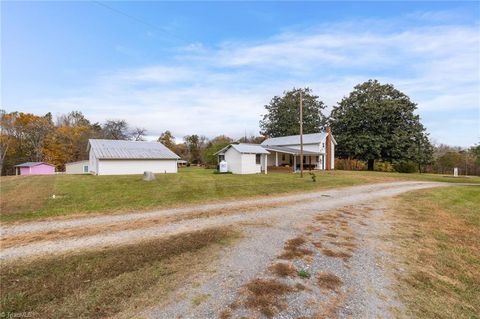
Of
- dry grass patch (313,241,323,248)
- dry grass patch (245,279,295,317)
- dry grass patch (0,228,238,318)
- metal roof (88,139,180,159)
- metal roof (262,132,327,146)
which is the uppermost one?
metal roof (262,132,327,146)

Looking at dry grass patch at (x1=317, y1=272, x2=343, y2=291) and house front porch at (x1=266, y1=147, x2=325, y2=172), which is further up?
house front porch at (x1=266, y1=147, x2=325, y2=172)

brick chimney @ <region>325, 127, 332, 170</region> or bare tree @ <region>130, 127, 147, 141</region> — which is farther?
bare tree @ <region>130, 127, 147, 141</region>

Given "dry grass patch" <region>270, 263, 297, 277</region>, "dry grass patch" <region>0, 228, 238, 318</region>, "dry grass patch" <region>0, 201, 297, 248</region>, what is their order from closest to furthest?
"dry grass patch" <region>0, 228, 238, 318</region>
"dry grass patch" <region>270, 263, 297, 277</region>
"dry grass patch" <region>0, 201, 297, 248</region>

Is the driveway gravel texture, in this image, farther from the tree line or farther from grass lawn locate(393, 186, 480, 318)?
the tree line

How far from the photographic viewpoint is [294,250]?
18.2ft

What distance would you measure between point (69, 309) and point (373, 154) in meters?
39.7

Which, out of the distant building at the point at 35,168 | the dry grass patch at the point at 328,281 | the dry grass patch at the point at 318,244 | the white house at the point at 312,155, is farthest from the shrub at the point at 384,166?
the distant building at the point at 35,168

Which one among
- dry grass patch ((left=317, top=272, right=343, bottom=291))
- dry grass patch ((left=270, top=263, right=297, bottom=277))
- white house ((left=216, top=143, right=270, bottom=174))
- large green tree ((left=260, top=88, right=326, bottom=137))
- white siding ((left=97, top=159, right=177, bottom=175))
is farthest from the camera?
large green tree ((left=260, top=88, right=326, bottom=137))

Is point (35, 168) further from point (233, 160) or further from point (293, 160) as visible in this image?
point (293, 160)

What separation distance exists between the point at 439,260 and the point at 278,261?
3585 millimetres

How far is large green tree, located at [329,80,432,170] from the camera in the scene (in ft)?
115

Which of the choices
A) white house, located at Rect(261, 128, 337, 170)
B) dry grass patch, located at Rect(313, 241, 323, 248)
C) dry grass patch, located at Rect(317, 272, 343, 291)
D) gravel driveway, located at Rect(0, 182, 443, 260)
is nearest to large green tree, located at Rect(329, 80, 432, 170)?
white house, located at Rect(261, 128, 337, 170)

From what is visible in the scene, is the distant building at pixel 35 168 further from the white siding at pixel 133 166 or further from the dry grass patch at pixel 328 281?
the dry grass patch at pixel 328 281

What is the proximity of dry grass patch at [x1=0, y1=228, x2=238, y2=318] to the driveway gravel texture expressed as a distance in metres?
0.38
